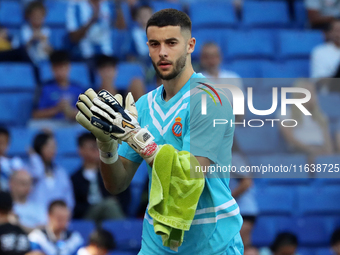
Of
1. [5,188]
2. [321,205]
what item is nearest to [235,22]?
[321,205]

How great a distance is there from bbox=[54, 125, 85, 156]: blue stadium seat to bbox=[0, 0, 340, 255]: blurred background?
1 cm

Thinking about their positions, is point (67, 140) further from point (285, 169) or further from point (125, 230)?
point (285, 169)

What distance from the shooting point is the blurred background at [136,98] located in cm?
568

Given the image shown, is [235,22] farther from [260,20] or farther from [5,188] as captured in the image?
[5,188]

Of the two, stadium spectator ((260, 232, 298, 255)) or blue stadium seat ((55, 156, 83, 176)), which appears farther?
blue stadium seat ((55, 156, 83, 176))

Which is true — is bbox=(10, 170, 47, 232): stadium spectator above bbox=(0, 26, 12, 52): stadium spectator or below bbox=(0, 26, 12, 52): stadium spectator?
below

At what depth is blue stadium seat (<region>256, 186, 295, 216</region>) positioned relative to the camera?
628 cm

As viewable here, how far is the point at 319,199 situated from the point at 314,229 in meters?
0.37

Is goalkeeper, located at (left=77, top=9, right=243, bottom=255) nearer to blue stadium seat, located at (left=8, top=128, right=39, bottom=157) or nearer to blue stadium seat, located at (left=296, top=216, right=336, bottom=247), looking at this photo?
blue stadium seat, located at (left=296, top=216, right=336, bottom=247)

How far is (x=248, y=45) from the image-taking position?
26.2ft

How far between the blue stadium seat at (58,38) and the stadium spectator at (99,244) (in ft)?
11.1

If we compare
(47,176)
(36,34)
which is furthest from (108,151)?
(36,34)

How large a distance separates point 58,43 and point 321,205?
168 inches

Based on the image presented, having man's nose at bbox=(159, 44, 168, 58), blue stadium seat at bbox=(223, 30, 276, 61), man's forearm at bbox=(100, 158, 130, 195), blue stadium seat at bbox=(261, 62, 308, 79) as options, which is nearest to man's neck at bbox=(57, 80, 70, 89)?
blue stadium seat at bbox=(223, 30, 276, 61)
